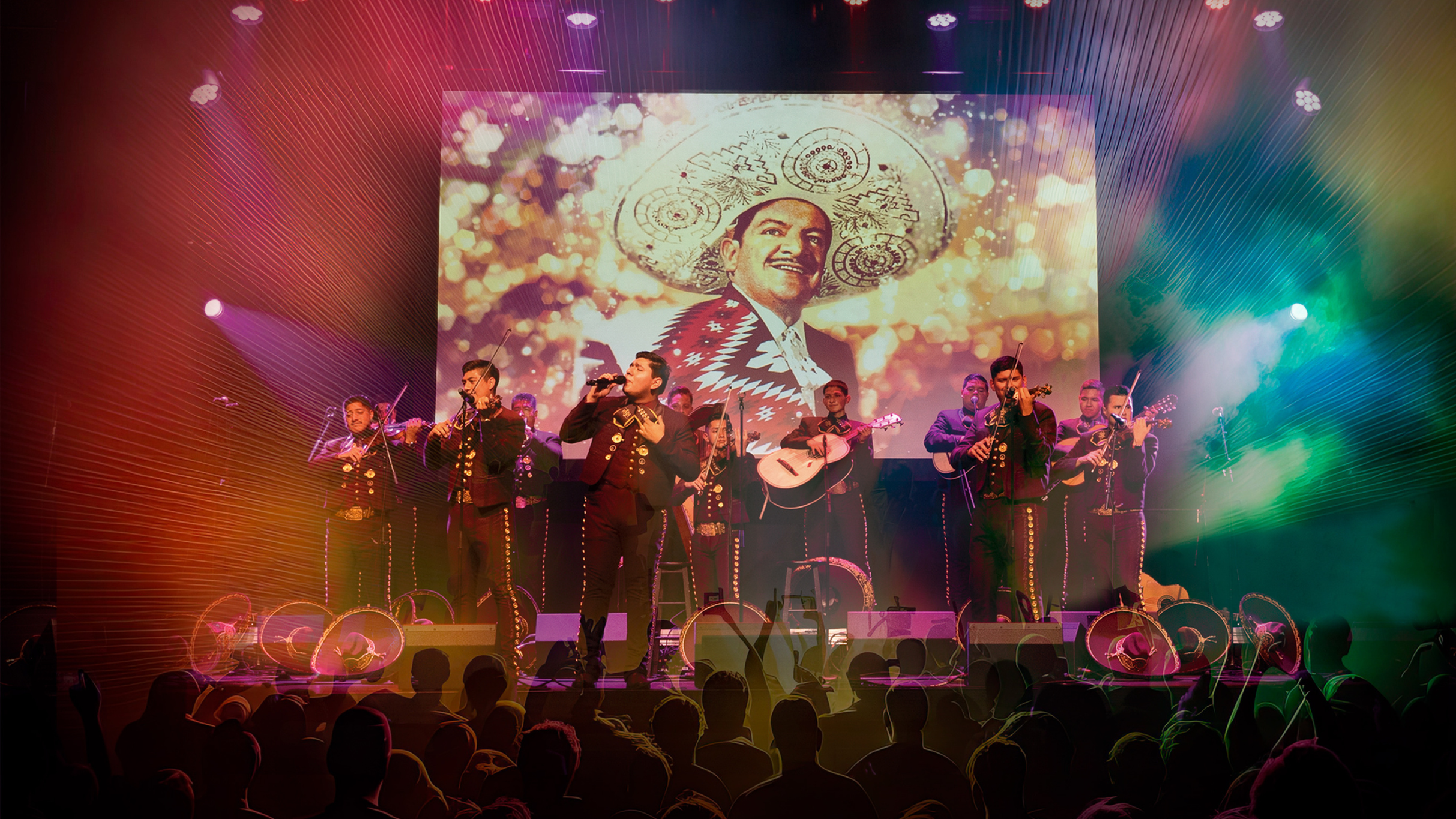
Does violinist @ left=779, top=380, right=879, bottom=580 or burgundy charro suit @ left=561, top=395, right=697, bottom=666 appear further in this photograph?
violinist @ left=779, top=380, right=879, bottom=580

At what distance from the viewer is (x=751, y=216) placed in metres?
6.38

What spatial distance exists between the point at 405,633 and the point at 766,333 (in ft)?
10.4

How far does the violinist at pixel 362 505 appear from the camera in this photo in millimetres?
5465

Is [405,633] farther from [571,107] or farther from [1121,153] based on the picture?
[1121,153]

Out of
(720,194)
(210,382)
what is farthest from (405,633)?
(720,194)

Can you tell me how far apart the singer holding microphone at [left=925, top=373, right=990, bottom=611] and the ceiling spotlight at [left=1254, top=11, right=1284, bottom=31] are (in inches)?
99.9

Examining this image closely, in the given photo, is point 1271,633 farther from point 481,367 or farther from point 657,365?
point 481,367

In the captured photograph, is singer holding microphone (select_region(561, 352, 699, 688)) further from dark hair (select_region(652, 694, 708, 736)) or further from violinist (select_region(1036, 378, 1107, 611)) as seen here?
violinist (select_region(1036, 378, 1107, 611))

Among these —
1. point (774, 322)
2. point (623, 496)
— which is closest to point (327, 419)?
point (623, 496)

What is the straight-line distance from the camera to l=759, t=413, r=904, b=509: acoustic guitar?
611 cm

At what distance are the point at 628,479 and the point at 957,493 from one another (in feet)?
7.70

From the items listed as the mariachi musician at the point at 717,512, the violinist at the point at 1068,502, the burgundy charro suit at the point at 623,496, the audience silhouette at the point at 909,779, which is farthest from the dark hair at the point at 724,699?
the violinist at the point at 1068,502

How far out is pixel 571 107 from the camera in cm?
625

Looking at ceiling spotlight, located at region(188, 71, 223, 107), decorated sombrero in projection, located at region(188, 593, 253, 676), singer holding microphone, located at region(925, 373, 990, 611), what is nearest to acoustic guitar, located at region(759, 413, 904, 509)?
singer holding microphone, located at region(925, 373, 990, 611)
